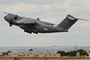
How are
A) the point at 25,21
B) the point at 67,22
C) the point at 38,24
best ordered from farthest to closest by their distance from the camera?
the point at 25,21 → the point at 38,24 → the point at 67,22

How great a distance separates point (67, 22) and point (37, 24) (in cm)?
732

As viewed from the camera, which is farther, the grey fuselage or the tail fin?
the tail fin

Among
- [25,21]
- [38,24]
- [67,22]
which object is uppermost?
[25,21]

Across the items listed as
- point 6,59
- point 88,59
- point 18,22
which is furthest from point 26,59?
point 18,22

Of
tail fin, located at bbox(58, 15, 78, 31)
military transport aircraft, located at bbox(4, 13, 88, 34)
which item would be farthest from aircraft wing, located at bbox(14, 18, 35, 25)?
tail fin, located at bbox(58, 15, 78, 31)

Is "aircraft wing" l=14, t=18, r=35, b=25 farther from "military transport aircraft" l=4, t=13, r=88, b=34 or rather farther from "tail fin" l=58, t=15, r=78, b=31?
"tail fin" l=58, t=15, r=78, b=31

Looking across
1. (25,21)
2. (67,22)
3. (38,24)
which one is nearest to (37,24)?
(38,24)

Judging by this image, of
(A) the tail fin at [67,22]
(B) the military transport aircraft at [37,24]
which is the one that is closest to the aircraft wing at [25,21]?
(B) the military transport aircraft at [37,24]

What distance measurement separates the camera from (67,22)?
113312 millimetres

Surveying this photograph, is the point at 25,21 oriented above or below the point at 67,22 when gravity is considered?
above

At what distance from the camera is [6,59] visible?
14450cm

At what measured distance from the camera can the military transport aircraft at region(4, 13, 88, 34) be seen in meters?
109

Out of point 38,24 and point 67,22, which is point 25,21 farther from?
point 67,22

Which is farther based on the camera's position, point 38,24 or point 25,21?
point 25,21
